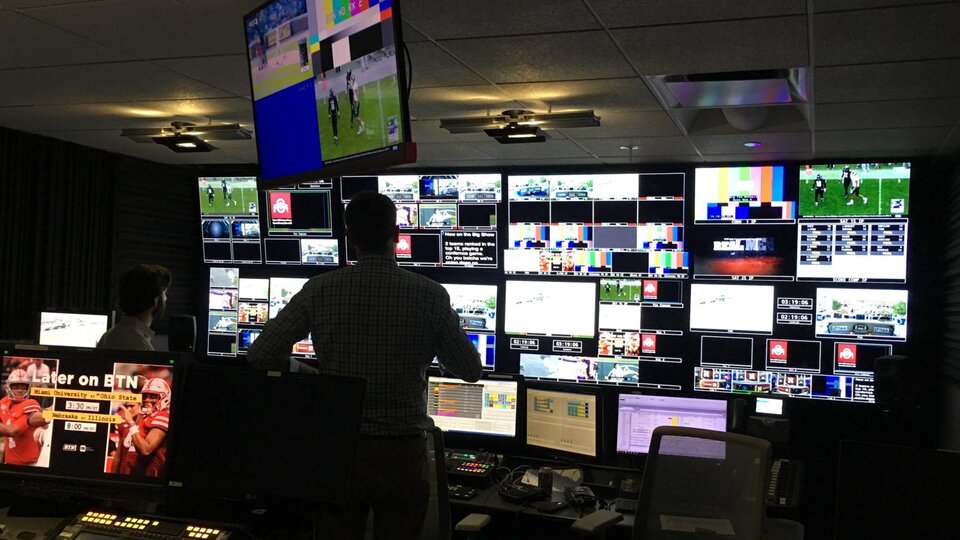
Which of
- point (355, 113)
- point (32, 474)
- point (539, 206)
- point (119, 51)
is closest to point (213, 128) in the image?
point (119, 51)

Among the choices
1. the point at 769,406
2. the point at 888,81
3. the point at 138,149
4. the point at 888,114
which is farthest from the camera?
the point at 138,149

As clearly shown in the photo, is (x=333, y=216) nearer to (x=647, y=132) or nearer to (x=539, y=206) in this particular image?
(x=539, y=206)

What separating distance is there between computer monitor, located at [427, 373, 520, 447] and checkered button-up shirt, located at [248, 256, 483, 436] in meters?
1.61

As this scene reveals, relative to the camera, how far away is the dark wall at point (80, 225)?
19.0ft

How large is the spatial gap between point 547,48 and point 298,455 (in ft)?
7.66

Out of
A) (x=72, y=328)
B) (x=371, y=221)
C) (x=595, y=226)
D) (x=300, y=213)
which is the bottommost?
(x=72, y=328)

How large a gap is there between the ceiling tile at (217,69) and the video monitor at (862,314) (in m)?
4.31

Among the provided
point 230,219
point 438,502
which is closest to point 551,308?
point 230,219

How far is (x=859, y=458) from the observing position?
1.99 m

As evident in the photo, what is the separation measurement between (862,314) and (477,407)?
3.35 metres

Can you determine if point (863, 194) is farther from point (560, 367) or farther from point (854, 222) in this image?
point (560, 367)

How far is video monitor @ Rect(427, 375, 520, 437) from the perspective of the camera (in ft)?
13.4

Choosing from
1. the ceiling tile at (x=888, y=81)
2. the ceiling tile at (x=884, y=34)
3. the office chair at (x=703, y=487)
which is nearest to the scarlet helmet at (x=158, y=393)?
the office chair at (x=703, y=487)

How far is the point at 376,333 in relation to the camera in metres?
2.40
